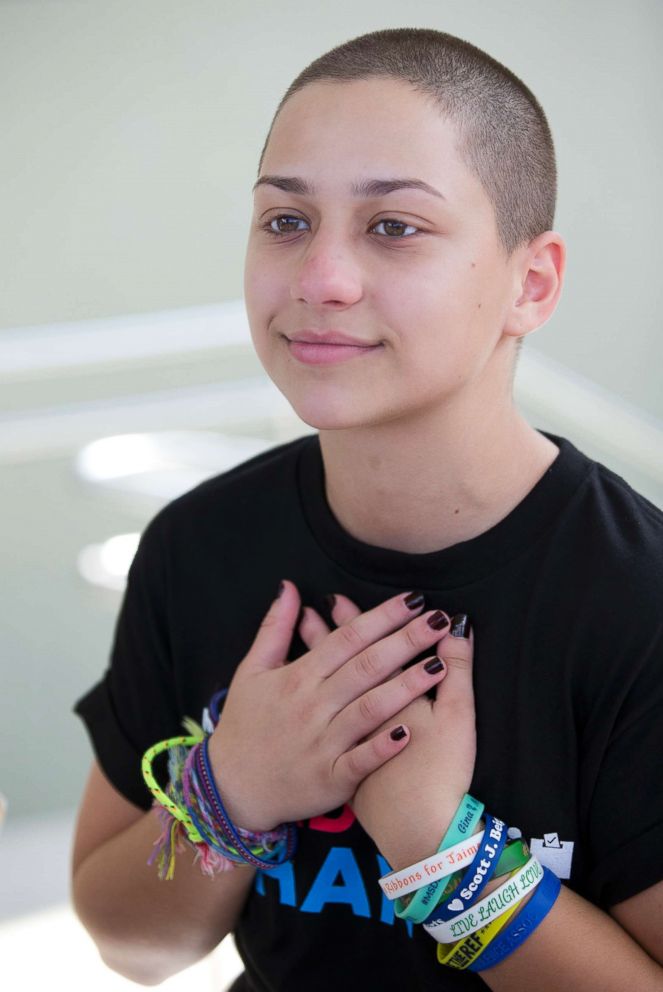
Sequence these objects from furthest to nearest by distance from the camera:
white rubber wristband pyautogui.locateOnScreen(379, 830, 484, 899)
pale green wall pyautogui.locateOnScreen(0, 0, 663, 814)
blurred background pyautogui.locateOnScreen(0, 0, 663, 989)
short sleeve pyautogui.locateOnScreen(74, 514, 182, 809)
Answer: pale green wall pyautogui.locateOnScreen(0, 0, 663, 814) → blurred background pyautogui.locateOnScreen(0, 0, 663, 989) → short sleeve pyautogui.locateOnScreen(74, 514, 182, 809) → white rubber wristband pyautogui.locateOnScreen(379, 830, 484, 899)

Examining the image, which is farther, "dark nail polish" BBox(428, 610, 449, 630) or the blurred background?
the blurred background

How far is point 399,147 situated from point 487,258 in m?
0.11

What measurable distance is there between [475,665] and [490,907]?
0.61 feet

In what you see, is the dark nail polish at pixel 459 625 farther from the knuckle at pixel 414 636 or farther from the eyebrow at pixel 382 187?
the eyebrow at pixel 382 187

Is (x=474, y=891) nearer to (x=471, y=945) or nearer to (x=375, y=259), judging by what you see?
(x=471, y=945)

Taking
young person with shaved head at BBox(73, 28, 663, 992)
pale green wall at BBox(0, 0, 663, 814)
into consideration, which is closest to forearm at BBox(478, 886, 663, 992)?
young person with shaved head at BBox(73, 28, 663, 992)

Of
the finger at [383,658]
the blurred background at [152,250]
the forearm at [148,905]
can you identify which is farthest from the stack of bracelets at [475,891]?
the blurred background at [152,250]

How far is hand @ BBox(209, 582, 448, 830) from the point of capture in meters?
0.90

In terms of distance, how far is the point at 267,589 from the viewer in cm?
105

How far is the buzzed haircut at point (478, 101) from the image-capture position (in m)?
0.90

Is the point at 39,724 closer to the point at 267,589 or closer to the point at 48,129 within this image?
the point at 48,129

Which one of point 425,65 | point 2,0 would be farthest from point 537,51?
point 425,65

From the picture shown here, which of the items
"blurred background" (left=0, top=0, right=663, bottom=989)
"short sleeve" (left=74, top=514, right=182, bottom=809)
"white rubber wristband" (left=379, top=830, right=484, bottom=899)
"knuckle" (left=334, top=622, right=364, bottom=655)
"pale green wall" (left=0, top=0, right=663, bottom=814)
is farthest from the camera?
"pale green wall" (left=0, top=0, right=663, bottom=814)

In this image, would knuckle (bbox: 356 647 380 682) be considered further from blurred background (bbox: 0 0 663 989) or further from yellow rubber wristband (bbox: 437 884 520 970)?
blurred background (bbox: 0 0 663 989)
